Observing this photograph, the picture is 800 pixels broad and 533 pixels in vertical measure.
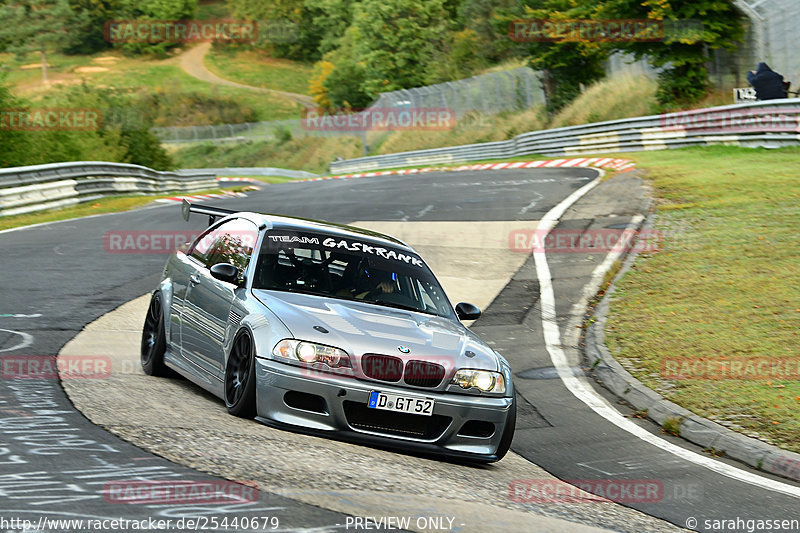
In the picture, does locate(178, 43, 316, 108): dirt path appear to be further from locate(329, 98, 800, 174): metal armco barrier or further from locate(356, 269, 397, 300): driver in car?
locate(356, 269, 397, 300): driver in car

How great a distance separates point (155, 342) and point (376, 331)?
2757 mm

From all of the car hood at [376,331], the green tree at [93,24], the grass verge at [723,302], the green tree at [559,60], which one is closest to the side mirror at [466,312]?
the car hood at [376,331]

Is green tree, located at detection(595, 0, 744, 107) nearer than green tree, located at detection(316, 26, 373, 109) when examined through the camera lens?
Yes

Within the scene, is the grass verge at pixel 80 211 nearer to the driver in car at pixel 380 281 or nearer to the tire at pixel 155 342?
the tire at pixel 155 342

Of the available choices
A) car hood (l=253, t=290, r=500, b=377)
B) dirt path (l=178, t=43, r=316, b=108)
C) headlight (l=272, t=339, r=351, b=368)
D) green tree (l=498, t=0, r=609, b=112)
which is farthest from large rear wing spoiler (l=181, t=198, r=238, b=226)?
dirt path (l=178, t=43, r=316, b=108)

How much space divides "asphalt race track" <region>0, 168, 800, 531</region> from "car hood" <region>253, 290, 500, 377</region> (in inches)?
38.1

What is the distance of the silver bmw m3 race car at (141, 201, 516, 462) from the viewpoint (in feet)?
22.3

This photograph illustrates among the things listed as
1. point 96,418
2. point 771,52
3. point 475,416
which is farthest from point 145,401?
point 771,52

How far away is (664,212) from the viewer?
1978cm

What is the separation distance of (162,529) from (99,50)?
15558 centimetres

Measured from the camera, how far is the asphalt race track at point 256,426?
5000mm

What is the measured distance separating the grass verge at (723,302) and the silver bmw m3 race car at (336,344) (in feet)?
8.71

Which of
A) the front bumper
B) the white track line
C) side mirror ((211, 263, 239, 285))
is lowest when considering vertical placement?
the white track line

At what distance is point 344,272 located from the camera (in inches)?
321
